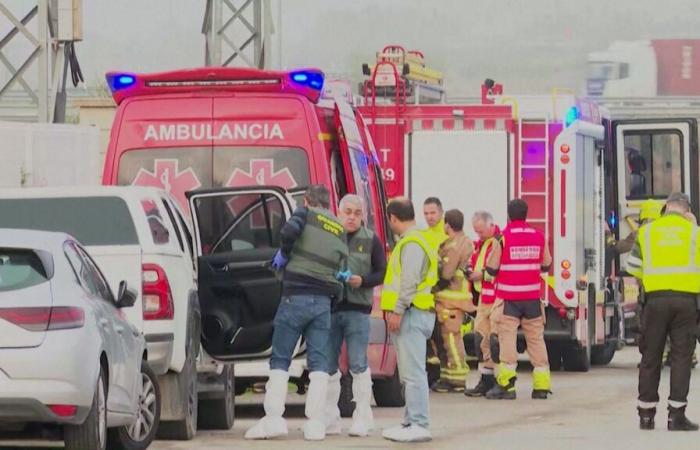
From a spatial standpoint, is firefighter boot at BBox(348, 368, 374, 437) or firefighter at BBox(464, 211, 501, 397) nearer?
firefighter boot at BBox(348, 368, 374, 437)

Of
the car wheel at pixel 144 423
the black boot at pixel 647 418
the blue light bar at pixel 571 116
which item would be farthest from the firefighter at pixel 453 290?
the car wheel at pixel 144 423

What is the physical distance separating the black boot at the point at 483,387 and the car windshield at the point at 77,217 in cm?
661

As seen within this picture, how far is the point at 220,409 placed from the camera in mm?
15070

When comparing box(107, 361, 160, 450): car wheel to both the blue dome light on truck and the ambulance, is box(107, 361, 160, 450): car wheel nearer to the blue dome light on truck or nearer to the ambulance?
the ambulance

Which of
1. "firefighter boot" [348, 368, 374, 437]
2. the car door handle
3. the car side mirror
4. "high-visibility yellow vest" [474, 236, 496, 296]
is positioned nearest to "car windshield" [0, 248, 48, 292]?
the car side mirror

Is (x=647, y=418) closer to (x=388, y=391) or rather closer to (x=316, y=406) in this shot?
(x=316, y=406)

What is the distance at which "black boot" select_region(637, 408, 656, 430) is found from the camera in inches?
600

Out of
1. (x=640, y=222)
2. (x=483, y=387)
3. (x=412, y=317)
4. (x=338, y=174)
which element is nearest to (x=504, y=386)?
(x=483, y=387)

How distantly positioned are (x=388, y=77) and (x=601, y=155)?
2706mm

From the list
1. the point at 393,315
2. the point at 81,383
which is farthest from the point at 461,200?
the point at 81,383

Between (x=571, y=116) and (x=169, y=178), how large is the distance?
7693mm

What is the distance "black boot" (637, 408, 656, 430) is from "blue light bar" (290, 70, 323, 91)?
11.1ft

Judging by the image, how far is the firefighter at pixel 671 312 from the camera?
49.6 feet

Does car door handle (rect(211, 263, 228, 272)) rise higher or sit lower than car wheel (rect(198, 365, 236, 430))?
higher
